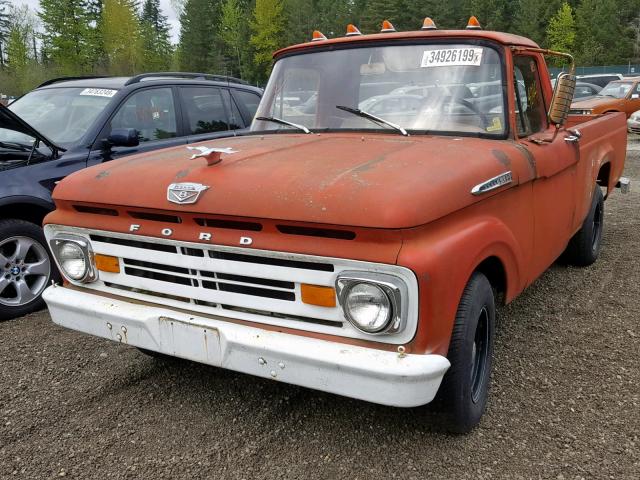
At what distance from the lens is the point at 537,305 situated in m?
4.60

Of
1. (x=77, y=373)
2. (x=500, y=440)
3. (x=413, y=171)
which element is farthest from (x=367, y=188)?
(x=77, y=373)

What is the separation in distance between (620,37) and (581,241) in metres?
53.3

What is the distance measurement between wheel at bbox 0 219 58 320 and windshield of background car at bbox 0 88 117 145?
3.13 ft

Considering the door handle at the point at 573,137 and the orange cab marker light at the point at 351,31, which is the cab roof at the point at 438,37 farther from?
the door handle at the point at 573,137

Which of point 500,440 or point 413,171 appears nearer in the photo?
point 413,171

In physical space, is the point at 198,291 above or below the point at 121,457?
above

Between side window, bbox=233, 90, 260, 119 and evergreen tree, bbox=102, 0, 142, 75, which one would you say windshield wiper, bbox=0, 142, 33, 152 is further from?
evergreen tree, bbox=102, 0, 142, 75

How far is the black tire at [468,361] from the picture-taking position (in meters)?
2.62

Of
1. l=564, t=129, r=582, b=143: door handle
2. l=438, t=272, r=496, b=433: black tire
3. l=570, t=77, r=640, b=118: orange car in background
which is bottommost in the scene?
l=570, t=77, r=640, b=118: orange car in background

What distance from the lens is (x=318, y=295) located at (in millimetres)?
2457

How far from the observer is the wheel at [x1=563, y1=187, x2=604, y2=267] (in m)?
5.16

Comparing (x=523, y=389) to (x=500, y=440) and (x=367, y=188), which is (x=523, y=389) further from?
(x=367, y=188)

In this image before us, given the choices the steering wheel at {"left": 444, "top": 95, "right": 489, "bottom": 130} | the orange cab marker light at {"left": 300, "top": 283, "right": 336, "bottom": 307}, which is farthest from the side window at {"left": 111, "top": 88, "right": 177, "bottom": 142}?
the orange cab marker light at {"left": 300, "top": 283, "right": 336, "bottom": 307}

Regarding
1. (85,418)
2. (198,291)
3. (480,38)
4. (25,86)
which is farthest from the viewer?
(25,86)
